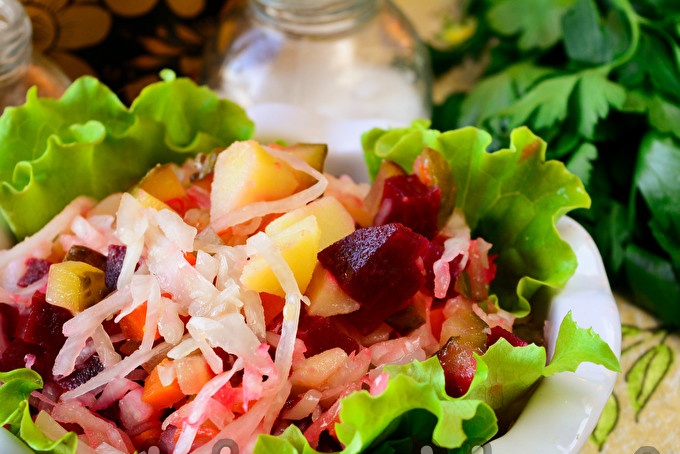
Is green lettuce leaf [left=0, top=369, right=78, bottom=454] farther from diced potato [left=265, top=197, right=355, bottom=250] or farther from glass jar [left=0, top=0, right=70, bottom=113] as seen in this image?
glass jar [left=0, top=0, right=70, bottom=113]

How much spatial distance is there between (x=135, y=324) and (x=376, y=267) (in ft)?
1.28

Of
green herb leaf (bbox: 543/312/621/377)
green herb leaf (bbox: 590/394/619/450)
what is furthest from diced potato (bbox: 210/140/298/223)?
green herb leaf (bbox: 590/394/619/450)

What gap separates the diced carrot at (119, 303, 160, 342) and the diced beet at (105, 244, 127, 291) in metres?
0.07

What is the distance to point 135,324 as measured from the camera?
4.23 feet

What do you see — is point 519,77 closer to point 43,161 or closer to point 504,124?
point 504,124

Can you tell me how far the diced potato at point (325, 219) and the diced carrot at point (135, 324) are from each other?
24cm

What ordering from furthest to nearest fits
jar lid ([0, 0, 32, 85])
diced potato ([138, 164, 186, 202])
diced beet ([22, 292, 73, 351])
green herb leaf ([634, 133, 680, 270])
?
green herb leaf ([634, 133, 680, 270]) < jar lid ([0, 0, 32, 85]) < diced potato ([138, 164, 186, 202]) < diced beet ([22, 292, 73, 351])

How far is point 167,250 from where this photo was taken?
1332 millimetres

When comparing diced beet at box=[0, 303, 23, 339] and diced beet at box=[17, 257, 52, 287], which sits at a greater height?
diced beet at box=[17, 257, 52, 287]

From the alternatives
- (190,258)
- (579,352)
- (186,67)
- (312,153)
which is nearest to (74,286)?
(190,258)

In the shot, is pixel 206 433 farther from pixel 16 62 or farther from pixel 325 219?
pixel 16 62

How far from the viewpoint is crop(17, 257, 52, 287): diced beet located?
4.71ft

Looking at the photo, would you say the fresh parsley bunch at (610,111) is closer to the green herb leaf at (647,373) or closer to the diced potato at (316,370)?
the green herb leaf at (647,373)

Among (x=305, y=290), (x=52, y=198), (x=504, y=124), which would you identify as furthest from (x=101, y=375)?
(x=504, y=124)
